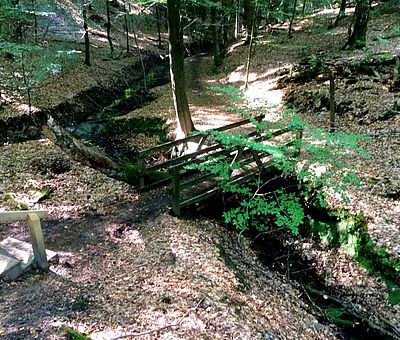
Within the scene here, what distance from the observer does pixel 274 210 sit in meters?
Answer: 7.93

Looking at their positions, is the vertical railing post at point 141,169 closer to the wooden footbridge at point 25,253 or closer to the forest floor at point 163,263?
the forest floor at point 163,263

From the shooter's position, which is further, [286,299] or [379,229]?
[379,229]

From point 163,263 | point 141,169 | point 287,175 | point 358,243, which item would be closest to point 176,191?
point 141,169

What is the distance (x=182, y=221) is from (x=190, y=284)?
243 cm

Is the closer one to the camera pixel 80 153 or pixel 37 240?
pixel 37 240

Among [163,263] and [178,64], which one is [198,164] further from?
[178,64]

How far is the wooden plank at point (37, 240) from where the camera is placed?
207 inches

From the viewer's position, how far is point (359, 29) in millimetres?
16531

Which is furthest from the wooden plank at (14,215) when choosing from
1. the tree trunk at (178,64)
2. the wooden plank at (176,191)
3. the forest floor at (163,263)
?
the tree trunk at (178,64)

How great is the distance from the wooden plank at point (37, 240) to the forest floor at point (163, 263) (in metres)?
0.23

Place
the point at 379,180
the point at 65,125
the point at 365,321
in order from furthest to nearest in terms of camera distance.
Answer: the point at 65,125
the point at 379,180
the point at 365,321

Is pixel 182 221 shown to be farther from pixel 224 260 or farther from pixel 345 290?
pixel 345 290

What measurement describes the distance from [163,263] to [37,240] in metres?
2.24

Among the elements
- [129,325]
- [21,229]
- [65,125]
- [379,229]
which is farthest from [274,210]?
[65,125]
